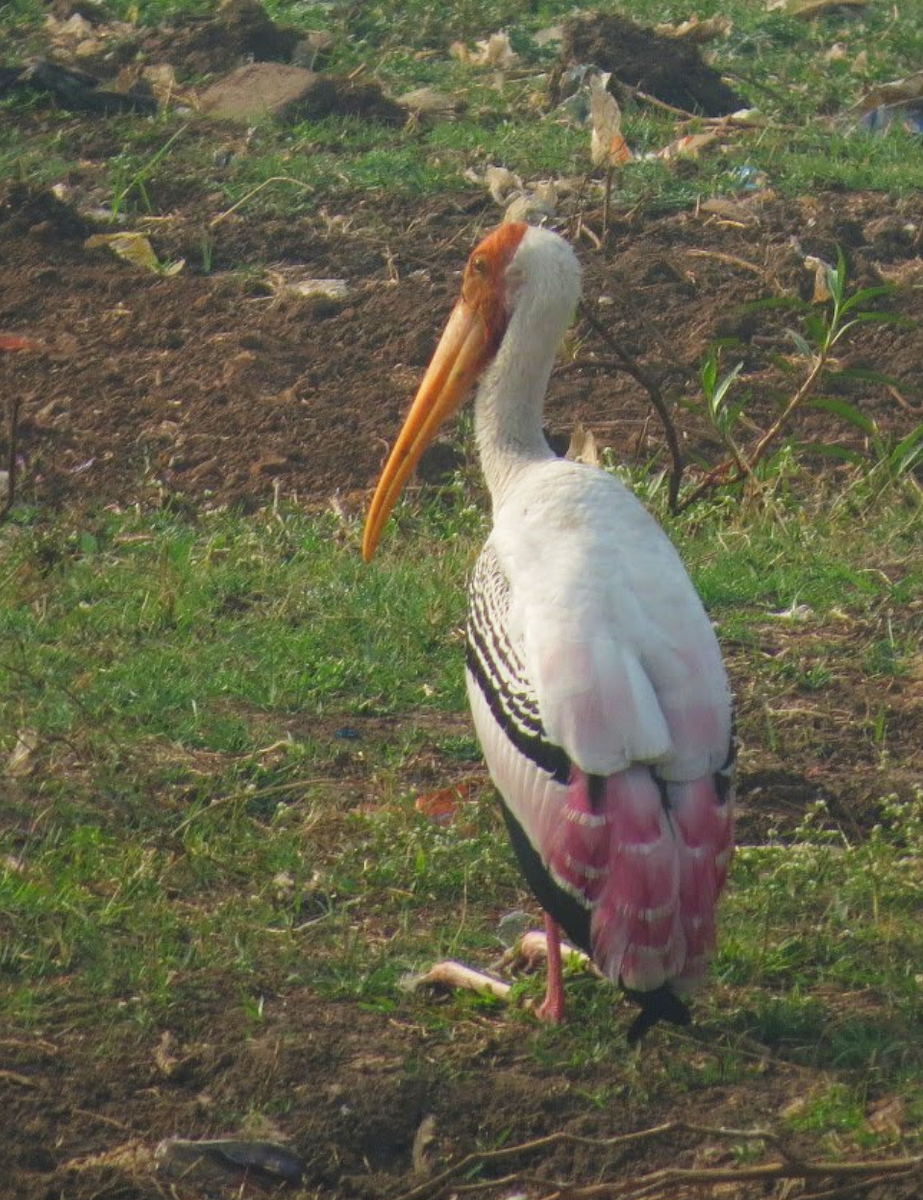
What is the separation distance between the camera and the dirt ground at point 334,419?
3.54 m

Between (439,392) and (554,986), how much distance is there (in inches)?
74.2

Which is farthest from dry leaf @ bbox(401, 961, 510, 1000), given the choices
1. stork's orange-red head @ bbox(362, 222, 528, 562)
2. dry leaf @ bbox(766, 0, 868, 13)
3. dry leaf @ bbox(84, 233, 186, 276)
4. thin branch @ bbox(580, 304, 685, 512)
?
dry leaf @ bbox(766, 0, 868, 13)

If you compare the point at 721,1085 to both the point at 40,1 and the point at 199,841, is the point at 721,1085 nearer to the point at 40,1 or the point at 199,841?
the point at 199,841

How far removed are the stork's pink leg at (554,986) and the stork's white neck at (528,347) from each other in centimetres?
137

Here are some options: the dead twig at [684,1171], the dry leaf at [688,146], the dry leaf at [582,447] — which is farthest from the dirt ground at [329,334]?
the dead twig at [684,1171]

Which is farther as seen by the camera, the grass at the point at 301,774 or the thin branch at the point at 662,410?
the thin branch at the point at 662,410

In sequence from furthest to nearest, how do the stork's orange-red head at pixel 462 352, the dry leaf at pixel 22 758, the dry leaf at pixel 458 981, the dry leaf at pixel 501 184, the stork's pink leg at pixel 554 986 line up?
the dry leaf at pixel 501 184 < the stork's orange-red head at pixel 462 352 < the dry leaf at pixel 22 758 < the dry leaf at pixel 458 981 < the stork's pink leg at pixel 554 986

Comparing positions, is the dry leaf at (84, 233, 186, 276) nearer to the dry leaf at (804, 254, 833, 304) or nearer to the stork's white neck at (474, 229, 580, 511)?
the dry leaf at (804, 254, 833, 304)

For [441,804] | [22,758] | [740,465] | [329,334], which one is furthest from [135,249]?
[441,804]

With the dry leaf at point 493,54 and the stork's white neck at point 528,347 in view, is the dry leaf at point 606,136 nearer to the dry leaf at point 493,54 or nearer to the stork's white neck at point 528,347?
the dry leaf at point 493,54

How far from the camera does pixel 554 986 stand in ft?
12.8

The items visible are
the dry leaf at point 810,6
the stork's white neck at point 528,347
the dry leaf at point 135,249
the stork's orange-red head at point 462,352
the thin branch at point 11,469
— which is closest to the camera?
the stork's white neck at point 528,347

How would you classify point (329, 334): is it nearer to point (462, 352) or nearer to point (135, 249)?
point (135, 249)

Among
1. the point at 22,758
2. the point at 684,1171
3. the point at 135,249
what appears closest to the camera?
the point at 684,1171
